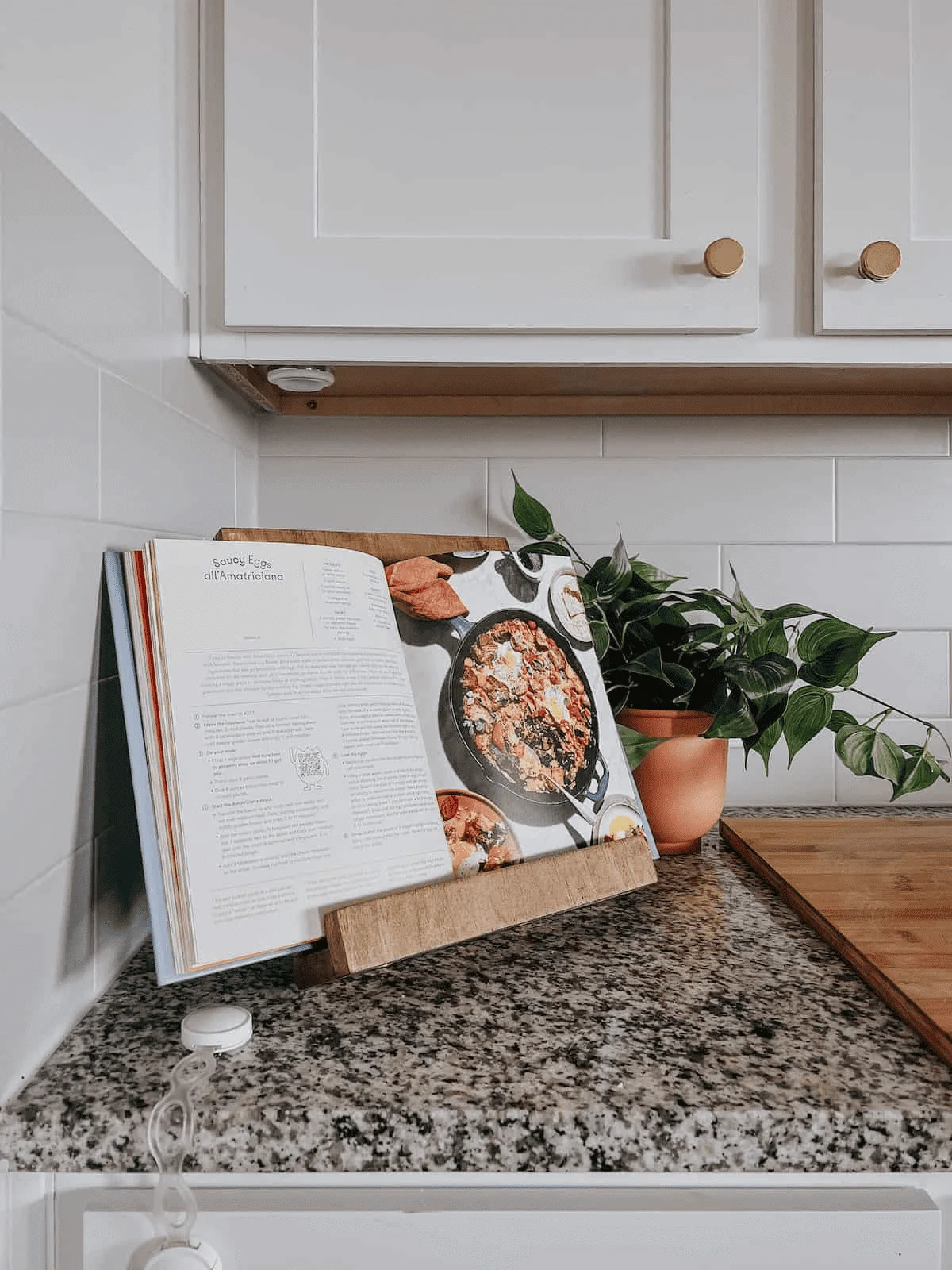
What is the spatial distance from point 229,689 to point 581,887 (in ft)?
1.09

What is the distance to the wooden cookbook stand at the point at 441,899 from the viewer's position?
0.66 metres

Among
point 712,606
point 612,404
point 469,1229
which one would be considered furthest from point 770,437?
point 469,1229

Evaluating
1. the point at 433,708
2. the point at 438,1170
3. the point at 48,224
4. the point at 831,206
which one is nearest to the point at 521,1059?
the point at 438,1170

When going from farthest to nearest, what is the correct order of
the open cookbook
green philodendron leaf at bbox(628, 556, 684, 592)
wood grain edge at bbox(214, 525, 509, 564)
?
green philodendron leaf at bbox(628, 556, 684, 592) < wood grain edge at bbox(214, 525, 509, 564) < the open cookbook

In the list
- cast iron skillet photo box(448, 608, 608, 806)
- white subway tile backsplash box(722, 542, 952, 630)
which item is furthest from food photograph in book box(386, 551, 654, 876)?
white subway tile backsplash box(722, 542, 952, 630)

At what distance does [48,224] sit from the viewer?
0.60 m

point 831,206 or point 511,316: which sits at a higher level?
point 831,206

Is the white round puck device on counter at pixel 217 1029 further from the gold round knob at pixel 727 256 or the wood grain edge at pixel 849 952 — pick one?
the gold round knob at pixel 727 256

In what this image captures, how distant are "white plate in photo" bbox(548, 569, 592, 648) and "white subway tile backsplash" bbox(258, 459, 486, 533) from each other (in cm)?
33

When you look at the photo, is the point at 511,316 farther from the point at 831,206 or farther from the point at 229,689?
the point at 229,689

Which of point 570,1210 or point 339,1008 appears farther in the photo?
point 339,1008

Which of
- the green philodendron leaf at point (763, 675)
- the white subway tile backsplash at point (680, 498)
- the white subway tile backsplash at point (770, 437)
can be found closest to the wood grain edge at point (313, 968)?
the green philodendron leaf at point (763, 675)

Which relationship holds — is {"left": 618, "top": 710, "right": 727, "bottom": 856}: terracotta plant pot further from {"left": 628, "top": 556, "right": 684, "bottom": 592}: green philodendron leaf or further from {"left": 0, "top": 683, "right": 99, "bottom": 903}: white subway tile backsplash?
{"left": 0, "top": 683, "right": 99, "bottom": 903}: white subway tile backsplash

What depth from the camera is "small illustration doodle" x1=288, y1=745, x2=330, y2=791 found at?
697 millimetres
